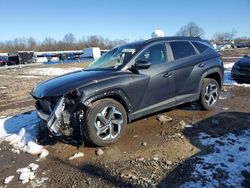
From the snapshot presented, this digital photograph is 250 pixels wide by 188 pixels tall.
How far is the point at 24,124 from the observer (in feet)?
22.0

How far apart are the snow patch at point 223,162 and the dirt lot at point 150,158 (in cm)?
1

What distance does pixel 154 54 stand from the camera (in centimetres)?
592

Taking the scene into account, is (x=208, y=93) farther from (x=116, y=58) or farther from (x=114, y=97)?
(x=114, y=97)

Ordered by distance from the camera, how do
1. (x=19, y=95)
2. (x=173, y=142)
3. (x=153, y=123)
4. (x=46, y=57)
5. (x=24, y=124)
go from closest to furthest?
(x=173, y=142), (x=153, y=123), (x=24, y=124), (x=19, y=95), (x=46, y=57)

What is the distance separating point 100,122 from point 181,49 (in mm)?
2772

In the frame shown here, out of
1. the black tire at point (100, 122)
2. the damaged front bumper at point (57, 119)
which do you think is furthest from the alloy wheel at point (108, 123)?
the damaged front bumper at point (57, 119)

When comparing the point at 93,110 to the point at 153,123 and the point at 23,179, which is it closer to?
the point at 23,179

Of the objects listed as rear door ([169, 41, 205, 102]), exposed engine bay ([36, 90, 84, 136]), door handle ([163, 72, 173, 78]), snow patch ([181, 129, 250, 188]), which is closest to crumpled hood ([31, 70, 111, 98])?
exposed engine bay ([36, 90, 84, 136])

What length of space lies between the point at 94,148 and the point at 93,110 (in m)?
0.71

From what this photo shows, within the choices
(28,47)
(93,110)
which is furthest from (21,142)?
(28,47)

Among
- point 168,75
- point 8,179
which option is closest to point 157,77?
point 168,75

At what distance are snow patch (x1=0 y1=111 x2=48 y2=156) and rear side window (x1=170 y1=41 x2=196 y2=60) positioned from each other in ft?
11.2

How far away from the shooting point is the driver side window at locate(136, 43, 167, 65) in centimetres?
574

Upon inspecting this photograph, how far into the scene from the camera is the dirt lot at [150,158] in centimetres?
387
